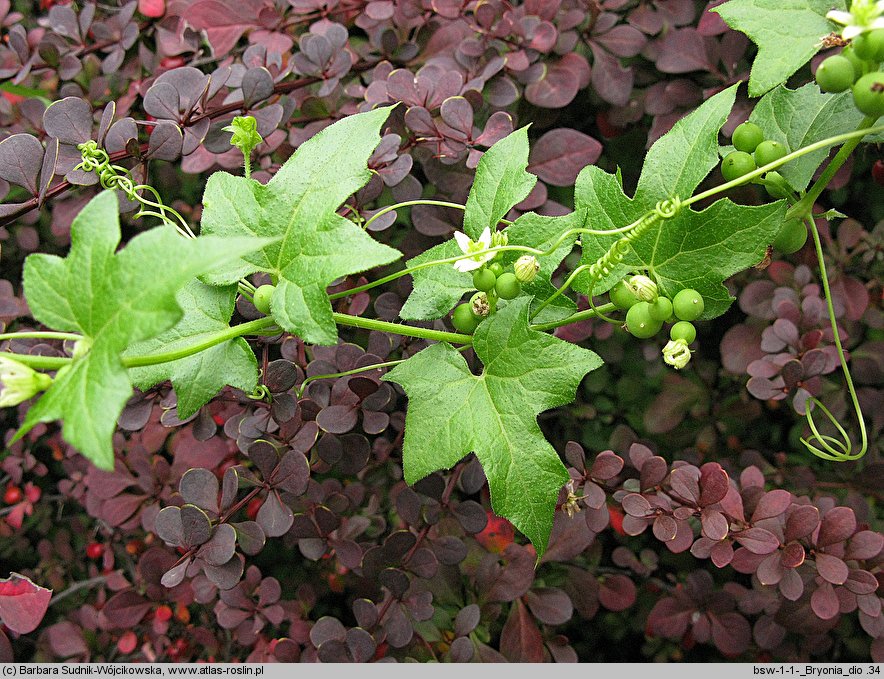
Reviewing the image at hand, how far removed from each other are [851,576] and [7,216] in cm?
141

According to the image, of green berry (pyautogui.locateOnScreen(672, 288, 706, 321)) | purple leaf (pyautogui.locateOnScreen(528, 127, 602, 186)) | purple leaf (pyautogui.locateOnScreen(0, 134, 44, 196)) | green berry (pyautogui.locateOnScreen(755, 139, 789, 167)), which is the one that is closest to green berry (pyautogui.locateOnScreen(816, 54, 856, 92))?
green berry (pyautogui.locateOnScreen(755, 139, 789, 167))

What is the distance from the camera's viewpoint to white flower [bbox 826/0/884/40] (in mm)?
732

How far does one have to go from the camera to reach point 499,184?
3.07ft

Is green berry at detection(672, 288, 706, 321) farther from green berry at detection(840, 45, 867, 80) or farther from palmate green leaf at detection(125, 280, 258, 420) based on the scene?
palmate green leaf at detection(125, 280, 258, 420)

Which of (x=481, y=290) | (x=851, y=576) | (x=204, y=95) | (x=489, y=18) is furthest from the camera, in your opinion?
(x=489, y=18)

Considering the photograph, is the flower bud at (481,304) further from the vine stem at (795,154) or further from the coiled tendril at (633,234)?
the vine stem at (795,154)

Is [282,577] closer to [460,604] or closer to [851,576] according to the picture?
[460,604]

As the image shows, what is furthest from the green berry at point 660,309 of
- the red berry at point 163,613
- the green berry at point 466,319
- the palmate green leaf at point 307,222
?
the red berry at point 163,613

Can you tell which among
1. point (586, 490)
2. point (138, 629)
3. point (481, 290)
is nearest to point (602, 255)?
point (481, 290)

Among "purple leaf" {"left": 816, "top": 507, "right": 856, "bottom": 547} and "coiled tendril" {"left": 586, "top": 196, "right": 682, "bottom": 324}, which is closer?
"coiled tendril" {"left": 586, "top": 196, "right": 682, "bottom": 324}

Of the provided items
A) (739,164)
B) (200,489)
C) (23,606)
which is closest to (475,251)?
(739,164)

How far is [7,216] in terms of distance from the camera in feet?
3.54

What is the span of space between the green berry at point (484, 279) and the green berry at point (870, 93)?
0.45m

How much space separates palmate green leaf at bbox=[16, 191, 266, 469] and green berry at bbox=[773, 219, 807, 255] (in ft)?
2.38
